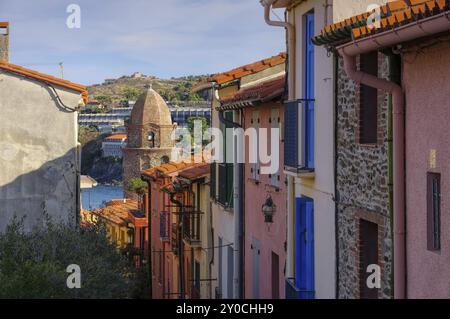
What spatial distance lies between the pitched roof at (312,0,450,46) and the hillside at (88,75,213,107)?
468 feet

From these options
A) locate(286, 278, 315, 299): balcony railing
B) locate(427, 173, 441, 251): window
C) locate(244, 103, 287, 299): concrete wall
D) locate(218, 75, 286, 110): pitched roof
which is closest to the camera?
locate(427, 173, 441, 251): window

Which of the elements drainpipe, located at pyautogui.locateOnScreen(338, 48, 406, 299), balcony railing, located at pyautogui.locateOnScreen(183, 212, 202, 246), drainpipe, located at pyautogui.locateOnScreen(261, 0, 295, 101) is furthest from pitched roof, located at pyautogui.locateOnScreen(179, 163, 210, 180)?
drainpipe, located at pyautogui.locateOnScreen(338, 48, 406, 299)

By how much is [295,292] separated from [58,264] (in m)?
5.08

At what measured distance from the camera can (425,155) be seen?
8336 mm

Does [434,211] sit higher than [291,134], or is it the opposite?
[291,134]

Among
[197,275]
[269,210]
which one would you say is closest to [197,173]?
[197,275]

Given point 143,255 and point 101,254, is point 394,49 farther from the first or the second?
point 143,255

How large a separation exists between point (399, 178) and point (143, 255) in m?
31.6

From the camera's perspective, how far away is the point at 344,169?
36.2 ft

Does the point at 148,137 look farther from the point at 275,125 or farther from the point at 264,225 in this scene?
the point at 275,125

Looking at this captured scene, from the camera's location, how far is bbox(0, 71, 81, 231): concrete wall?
22.5m

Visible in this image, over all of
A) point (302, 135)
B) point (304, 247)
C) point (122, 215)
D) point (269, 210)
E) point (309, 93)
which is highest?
point (309, 93)

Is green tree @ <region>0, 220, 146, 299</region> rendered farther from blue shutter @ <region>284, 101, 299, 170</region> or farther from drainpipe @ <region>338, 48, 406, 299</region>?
drainpipe @ <region>338, 48, 406, 299</region>
